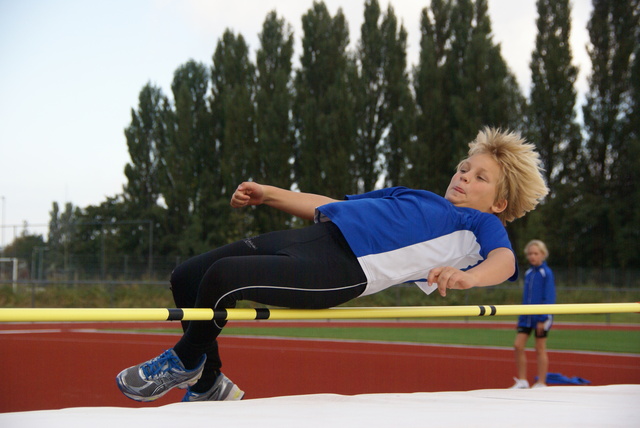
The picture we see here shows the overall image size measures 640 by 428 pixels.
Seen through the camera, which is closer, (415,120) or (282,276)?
(282,276)

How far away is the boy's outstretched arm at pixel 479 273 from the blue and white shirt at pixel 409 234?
0.07m

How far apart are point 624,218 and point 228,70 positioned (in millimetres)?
18837

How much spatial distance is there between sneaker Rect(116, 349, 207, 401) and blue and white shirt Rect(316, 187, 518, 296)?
0.79 meters

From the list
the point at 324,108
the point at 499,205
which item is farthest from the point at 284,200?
the point at 324,108

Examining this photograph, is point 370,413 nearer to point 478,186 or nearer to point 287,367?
point 478,186

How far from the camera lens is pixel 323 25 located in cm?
3162

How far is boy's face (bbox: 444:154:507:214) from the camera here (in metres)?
3.06

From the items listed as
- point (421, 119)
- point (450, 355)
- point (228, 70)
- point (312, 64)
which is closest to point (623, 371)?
point (450, 355)

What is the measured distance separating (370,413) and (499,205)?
112 cm

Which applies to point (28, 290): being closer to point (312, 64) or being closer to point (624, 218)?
point (312, 64)

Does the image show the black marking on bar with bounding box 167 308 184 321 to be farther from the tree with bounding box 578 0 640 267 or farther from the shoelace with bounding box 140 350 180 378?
the tree with bounding box 578 0 640 267

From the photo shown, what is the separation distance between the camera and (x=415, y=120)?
2952cm

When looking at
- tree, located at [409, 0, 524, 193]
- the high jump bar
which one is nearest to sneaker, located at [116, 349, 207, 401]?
the high jump bar

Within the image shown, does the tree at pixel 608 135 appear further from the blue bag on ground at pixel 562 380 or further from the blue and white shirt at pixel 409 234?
the blue and white shirt at pixel 409 234
